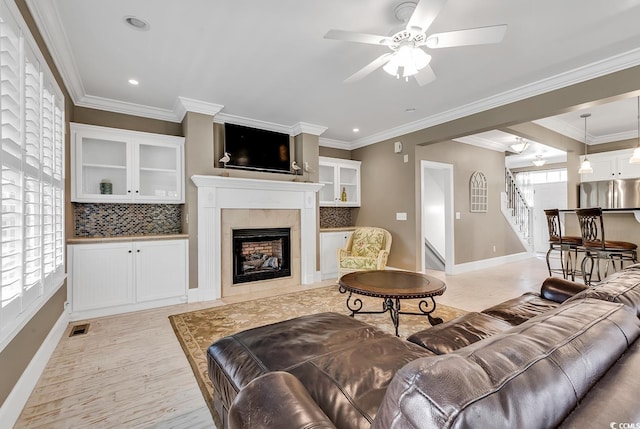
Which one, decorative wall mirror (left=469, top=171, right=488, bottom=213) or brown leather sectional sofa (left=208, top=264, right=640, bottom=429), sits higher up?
decorative wall mirror (left=469, top=171, right=488, bottom=213)

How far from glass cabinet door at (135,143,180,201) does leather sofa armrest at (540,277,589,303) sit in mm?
4248

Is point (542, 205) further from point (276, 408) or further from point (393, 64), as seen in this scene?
point (276, 408)

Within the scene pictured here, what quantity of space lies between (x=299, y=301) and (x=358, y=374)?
2.78 metres

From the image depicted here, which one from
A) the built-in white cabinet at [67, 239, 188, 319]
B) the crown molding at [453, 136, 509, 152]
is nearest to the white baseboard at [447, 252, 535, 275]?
the crown molding at [453, 136, 509, 152]

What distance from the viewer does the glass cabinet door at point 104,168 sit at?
3.67 m

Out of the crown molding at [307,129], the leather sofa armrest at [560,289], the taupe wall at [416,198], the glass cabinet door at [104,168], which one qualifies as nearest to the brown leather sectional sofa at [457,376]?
the leather sofa armrest at [560,289]

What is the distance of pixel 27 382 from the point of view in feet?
6.23

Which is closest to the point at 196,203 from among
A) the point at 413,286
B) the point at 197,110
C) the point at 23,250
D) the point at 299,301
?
the point at 197,110

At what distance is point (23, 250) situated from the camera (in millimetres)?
1717

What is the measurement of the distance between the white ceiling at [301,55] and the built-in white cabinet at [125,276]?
1854 millimetres

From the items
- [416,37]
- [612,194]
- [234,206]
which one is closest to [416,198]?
[234,206]

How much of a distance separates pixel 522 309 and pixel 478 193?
15.1 feet

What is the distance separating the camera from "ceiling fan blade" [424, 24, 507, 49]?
1892mm

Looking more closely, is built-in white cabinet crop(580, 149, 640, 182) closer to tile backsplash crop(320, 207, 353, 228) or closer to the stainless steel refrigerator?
the stainless steel refrigerator
